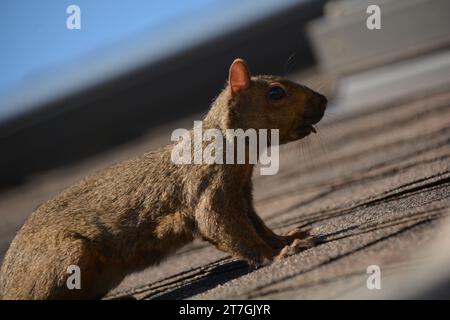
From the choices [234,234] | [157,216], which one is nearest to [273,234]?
[234,234]

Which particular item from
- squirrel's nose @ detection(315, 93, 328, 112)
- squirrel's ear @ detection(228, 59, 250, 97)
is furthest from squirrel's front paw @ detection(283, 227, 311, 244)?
squirrel's ear @ detection(228, 59, 250, 97)

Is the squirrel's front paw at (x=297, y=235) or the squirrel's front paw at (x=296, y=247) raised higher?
the squirrel's front paw at (x=297, y=235)

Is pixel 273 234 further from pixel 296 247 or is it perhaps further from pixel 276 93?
pixel 276 93

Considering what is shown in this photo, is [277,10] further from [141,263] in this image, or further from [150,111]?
[141,263]

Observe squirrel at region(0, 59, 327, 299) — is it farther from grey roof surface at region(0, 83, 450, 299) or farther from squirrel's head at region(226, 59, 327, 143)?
grey roof surface at region(0, 83, 450, 299)

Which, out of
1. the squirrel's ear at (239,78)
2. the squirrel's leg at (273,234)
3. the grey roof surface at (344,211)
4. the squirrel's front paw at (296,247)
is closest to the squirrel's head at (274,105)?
the squirrel's ear at (239,78)

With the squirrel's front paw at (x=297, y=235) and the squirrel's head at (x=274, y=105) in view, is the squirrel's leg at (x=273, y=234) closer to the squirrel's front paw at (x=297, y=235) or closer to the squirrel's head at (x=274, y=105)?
the squirrel's front paw at (x=297, y=235)
